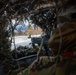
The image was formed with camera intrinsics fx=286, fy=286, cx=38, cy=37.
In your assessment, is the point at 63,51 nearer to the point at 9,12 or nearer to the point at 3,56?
the point at 9,12

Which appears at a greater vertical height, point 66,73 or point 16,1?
point 16,1

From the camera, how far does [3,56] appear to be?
→ 8.55m

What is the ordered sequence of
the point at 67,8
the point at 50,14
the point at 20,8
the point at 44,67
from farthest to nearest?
the point at 50,14
the point at 20,8
the point at 67,8
the point at 44,67

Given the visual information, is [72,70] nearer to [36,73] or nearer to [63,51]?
[63,51]

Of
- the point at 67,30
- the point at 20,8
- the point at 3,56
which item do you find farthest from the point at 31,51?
the point at 67,30

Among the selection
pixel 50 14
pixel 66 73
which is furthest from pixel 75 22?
pixel 50 14

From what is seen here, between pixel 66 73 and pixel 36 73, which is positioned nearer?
pixel 66 73

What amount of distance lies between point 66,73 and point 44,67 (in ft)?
1.03

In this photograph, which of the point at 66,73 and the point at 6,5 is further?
the point at 6,5

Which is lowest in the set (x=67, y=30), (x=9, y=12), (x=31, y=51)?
(x=31, y=51)

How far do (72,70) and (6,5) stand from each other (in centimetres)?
96

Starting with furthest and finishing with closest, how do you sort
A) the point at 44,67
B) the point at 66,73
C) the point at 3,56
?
1. the point at 3,56
2. the point at 44,67
3. the point at 66,73

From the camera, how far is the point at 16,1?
3100mm

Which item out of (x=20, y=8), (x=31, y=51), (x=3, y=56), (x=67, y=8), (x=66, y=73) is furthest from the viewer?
(x=31, y=51)
